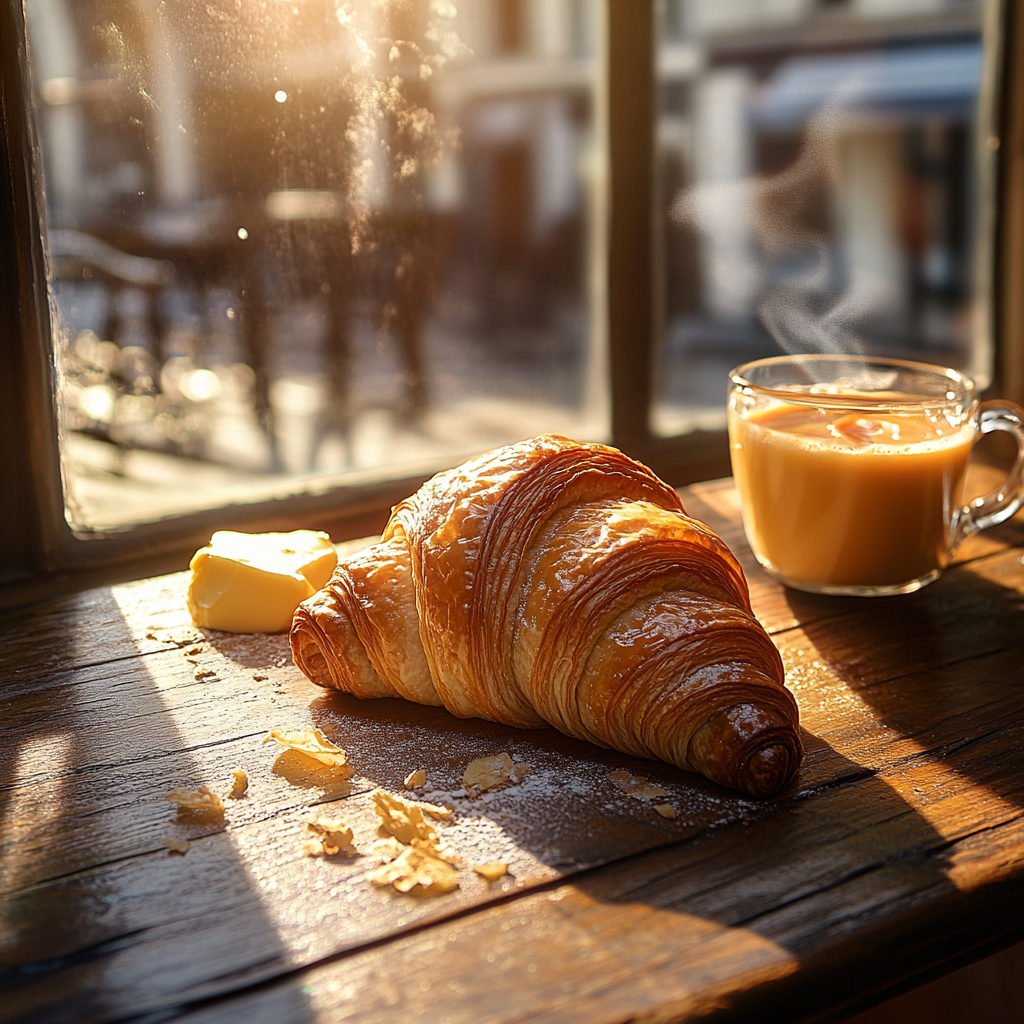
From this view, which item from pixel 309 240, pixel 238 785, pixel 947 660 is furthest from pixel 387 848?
pixel 309 240

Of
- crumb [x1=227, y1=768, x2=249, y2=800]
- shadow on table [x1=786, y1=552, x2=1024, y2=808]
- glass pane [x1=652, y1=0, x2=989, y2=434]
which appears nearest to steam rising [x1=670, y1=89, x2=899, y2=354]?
glass pane [x1=652, y1=0, x2=989, y2=434]

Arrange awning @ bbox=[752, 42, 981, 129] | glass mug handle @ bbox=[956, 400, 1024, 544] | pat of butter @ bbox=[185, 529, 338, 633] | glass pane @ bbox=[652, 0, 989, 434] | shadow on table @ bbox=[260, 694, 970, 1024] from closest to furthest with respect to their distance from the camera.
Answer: shadow on table @ bbox=[260, 694, 970, 1024]
pat of butter @ bbox=[185, 529, 338, 633]
glass mug handle @ bbox=[956, 400, 1024, 544]
glass pane @ bbox=[652, 0, 989, 434]
awning @ bbox=[752, 42, 981, 129]

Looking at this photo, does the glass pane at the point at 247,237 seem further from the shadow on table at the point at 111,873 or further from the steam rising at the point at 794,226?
the shadow on table at the point at 111,873

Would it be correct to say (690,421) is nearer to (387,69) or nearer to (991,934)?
(387,69)

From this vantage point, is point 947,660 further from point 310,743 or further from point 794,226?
point 794,226

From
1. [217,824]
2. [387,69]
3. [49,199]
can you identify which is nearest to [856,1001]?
[217,824]

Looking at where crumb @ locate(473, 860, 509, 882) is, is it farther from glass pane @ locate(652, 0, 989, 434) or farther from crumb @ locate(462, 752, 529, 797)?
glass pane @ locate(652, 0, 989, 434)

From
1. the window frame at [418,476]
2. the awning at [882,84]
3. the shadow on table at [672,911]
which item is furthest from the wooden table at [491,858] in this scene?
the awning at [882,84]
